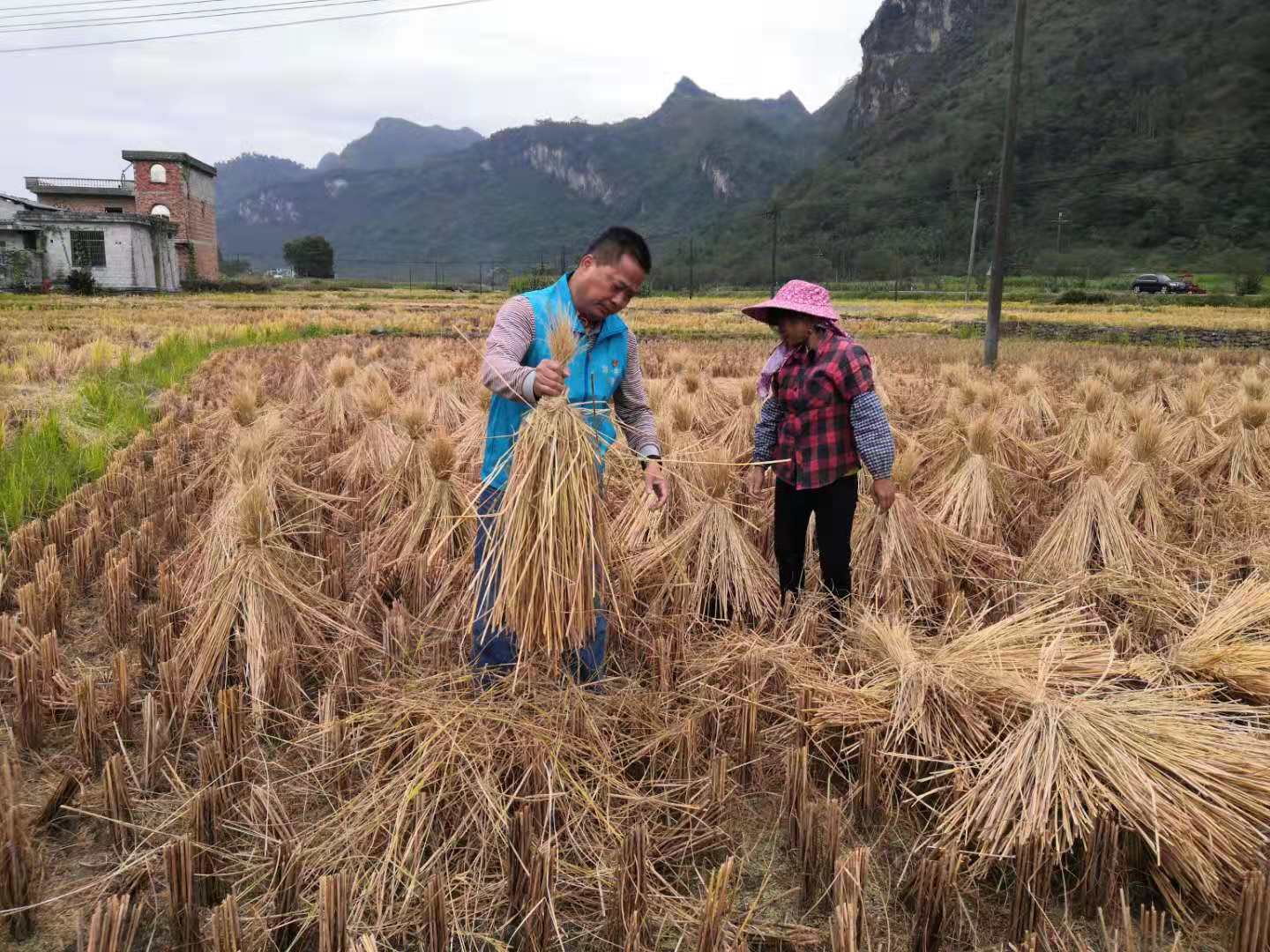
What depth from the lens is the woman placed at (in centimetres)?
259

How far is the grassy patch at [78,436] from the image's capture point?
3703 millimetres

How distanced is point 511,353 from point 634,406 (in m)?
0.56

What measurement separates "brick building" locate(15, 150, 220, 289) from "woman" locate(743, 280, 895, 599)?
39150mm

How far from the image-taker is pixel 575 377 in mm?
2230

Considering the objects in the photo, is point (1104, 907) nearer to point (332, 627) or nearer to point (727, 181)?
point (332, 627)

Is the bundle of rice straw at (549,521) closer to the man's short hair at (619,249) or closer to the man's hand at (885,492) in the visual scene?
the man's short hair at (619,249)

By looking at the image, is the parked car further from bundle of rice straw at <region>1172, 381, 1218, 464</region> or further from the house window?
the house window

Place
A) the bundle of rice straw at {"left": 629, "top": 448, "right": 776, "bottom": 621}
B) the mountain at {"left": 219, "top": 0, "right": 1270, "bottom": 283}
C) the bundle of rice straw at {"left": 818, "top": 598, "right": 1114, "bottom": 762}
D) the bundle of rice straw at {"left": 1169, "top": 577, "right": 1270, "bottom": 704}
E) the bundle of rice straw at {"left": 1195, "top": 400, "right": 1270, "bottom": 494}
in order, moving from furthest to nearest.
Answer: the mountain at {"left": 219, "top": 0, "right": 1270, "bottom": 283} < the bundle of rice straw at {"left": 1195, "top": 400, "right": 1270, "bottom": 494} < the bundle of rice straw at {"left": 629, "top": 448, "right": 776, "bottom": 621} < the bundle of rice straw at {"left": 1169, "top": 577, "right": 1270, "bottom": 704} < the bundle of rice straw at {"left": 818, "top": 598, "right": 1114, "bottom": 762}

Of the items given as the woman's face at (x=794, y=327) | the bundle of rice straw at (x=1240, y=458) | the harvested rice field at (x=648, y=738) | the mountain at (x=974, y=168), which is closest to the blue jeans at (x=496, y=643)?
the harvested rice field at (x=648, y=738)

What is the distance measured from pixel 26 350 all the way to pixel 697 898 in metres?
10.7

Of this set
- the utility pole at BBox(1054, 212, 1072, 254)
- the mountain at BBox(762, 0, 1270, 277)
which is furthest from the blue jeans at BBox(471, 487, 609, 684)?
the utility pole at BBox(1054, 212, 1072, 254)

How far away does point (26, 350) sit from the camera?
898 cm

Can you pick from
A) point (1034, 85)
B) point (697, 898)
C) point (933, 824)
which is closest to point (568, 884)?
point (697, 898)

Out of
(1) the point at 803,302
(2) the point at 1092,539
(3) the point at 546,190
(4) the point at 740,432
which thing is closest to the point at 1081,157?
(4) the point at 740,432
